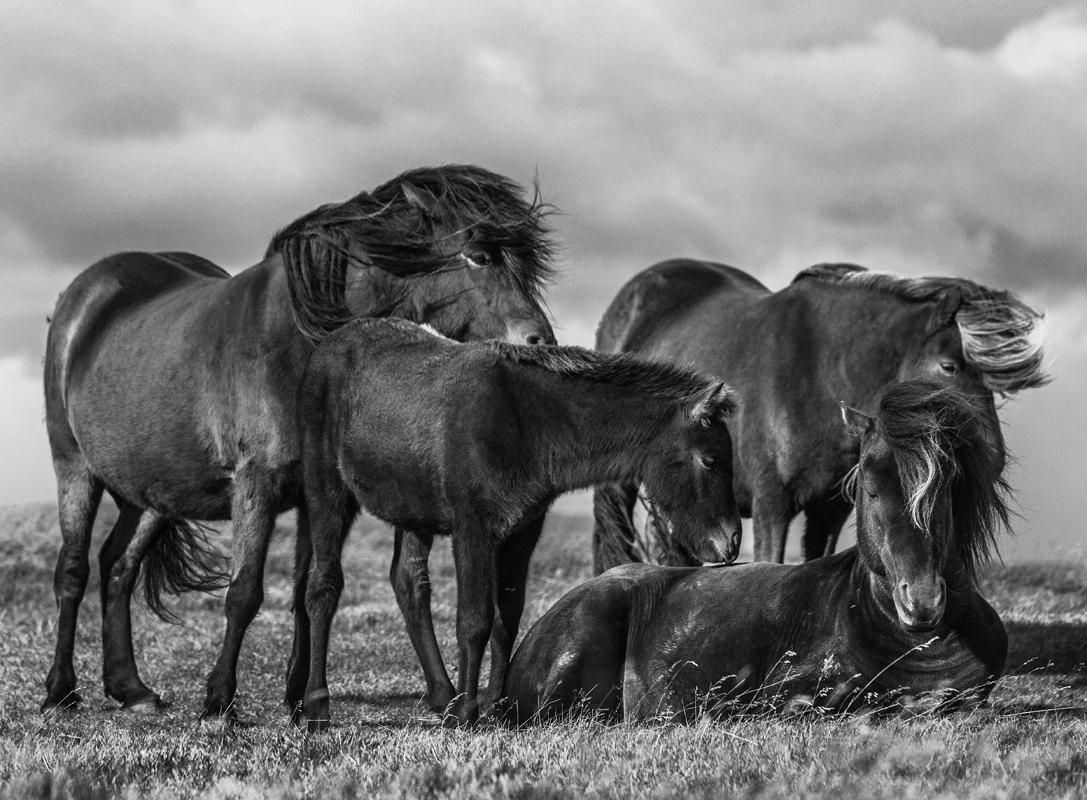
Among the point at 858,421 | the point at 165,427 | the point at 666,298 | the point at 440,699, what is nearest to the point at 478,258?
the point at 165,427

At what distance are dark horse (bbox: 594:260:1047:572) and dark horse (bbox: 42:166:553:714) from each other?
2643mm

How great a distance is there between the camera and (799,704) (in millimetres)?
7699

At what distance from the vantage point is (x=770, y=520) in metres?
11.8

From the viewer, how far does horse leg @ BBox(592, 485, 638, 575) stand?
1394cm

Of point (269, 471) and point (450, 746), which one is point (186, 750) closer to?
point (450, 746)

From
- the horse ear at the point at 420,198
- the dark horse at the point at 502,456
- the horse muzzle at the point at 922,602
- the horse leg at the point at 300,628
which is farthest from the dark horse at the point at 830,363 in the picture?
the horse muzzle at the point at 922,602

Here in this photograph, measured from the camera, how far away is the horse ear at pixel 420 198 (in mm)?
10086

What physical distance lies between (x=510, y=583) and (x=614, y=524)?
521cm

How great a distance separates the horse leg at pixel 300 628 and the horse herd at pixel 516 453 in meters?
0.03

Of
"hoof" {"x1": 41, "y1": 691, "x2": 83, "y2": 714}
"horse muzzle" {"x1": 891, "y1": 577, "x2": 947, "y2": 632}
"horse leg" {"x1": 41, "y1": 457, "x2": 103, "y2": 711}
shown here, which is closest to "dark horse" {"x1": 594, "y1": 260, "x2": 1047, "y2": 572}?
"horse muzzle" {"x1": 891, "y1": 577, "x2": 947, "y2": 632}

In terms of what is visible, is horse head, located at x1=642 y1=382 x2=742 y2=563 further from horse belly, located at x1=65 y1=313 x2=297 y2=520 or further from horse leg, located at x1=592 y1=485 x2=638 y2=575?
horse leg, located at x1=592 y1=485 x2=638 y2=575

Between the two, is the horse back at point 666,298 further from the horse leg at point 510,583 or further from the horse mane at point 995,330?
the horse leg at point 510,583

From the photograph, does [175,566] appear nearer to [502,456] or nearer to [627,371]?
[502,456]

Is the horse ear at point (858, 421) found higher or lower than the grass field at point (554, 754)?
higher
